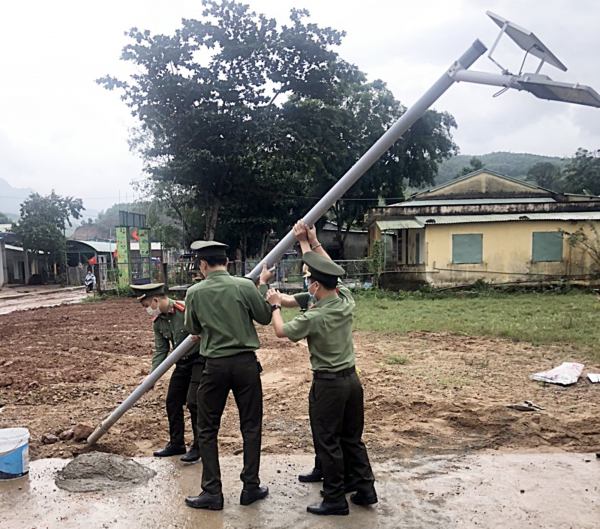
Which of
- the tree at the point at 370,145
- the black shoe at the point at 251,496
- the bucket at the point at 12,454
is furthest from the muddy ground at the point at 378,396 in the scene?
the tree at the point at 370,145

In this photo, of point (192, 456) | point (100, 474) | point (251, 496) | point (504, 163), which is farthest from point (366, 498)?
point (504, 163)

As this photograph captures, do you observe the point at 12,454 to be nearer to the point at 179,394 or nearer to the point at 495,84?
the point at 179,394

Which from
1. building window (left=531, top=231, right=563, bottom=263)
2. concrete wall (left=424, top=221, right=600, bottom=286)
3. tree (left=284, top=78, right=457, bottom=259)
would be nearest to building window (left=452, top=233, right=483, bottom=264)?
concrete wall (left=424, top=221, right=600, bottom=286)

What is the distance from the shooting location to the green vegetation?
1101 centimetres

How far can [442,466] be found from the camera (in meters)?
4.70

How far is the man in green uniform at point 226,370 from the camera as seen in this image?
3.92m

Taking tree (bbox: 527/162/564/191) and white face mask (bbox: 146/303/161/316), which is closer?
white face mask (bbox: 146/303/161/316)

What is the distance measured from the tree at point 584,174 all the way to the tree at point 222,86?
20036 mm

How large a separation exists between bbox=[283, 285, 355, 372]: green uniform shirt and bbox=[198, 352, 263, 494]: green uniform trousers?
0.51 meters

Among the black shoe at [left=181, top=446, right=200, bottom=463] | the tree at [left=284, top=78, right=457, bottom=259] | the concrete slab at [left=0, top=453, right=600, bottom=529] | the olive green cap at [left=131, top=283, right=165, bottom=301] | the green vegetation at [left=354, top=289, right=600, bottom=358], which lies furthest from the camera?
the tree at [left=284, top=78, right=457, bottom=259]

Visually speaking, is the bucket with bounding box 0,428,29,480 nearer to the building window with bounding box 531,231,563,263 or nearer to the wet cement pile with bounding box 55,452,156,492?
the wet cement pile with bounding box 55,452,156,492

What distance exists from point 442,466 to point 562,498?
101 cm

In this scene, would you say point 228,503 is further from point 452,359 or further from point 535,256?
point 535,256

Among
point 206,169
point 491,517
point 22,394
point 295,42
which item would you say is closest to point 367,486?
point 491,517
